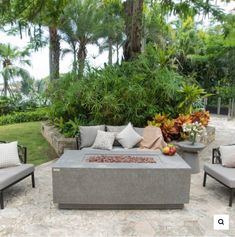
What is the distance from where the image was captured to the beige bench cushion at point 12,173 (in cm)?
401

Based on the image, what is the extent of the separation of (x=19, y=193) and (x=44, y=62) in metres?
10.9

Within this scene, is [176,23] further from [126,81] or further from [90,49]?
[126,81]

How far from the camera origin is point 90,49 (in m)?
15.3

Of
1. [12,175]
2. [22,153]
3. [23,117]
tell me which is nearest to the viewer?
[12,175]

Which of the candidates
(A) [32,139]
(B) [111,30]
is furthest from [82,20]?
(A) [32,139]

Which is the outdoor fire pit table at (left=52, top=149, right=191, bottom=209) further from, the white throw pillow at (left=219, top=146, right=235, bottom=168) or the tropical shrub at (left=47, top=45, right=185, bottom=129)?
the tropical shrub at (left=47, top=45, right=185, bottom=129)

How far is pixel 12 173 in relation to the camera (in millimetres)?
4234

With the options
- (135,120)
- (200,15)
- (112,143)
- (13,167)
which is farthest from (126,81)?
(13,167)

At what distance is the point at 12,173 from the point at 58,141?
2.26 metres

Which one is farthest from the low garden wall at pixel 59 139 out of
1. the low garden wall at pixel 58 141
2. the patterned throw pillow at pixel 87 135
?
the patterned throw pillow at pixel 87 135

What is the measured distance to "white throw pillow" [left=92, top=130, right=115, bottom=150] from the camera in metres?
5.54

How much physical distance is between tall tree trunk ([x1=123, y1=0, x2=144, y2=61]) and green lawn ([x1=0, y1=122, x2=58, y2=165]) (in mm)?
3342

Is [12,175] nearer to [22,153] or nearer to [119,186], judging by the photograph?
[22,153]

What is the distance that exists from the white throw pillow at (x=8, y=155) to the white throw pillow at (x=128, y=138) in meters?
2.00
